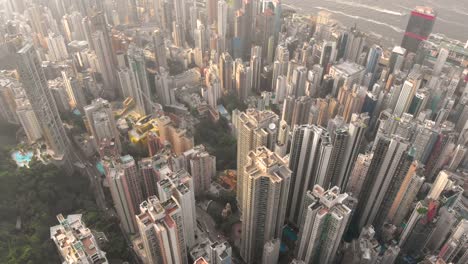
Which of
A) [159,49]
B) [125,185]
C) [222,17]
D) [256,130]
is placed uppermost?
[222,17]

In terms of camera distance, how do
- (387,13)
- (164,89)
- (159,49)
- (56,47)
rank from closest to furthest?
(164,89)
(159,49)
(56,47)
(387,13)

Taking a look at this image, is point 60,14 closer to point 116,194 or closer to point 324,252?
point 116,194

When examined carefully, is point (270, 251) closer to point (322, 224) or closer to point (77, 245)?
point (322, 224)

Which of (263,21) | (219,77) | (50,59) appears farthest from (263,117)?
(50,59)

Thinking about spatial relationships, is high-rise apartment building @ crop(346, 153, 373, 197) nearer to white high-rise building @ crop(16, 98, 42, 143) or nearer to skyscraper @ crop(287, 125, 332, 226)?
skyscraper @ crop(287, 125, 332, 226)

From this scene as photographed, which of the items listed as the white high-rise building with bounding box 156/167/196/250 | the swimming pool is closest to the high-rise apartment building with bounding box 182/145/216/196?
the white high-rise building with bounding box 156/167/196/250

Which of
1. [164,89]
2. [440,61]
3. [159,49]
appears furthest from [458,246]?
[159,49]
